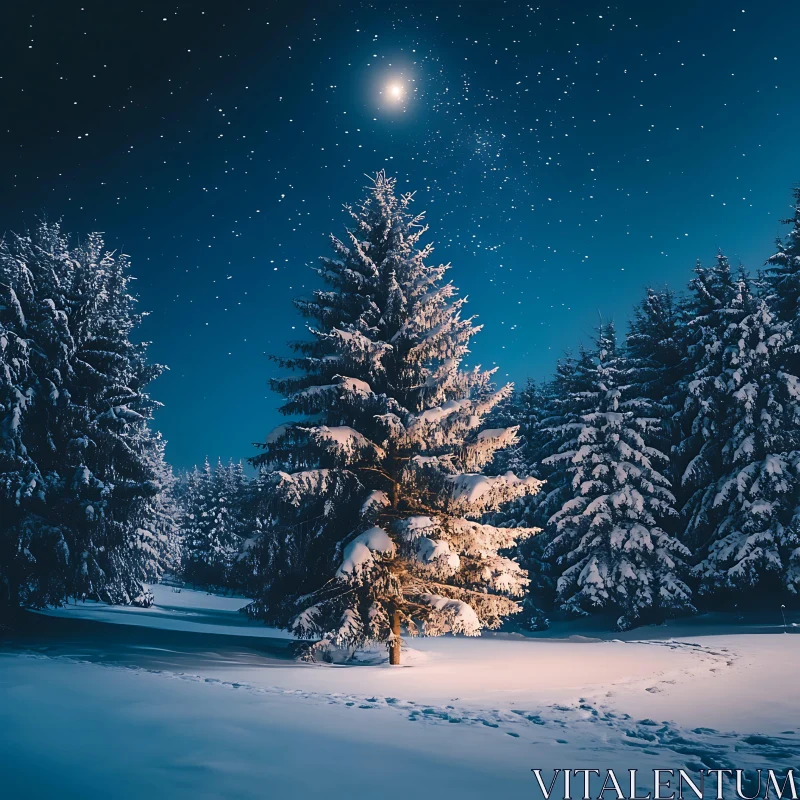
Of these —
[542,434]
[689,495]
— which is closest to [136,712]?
[689,495]

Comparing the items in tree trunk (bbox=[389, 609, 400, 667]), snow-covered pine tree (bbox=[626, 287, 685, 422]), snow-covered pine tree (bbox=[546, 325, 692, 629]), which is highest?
snow-covered pine tree (bbox=[626, 287, 685, 422])

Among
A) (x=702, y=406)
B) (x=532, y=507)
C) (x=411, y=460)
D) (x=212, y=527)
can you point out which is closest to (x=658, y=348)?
(x=702, y=406)

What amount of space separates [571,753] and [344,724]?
251 centimetres

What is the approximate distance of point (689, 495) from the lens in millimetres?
24797

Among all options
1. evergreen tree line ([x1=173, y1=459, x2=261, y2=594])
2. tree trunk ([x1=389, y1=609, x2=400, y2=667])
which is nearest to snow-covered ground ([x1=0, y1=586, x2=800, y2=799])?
tree trunk ([x1=389, y1=609, x2=400, y2=667])

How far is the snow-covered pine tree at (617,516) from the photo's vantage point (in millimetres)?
22594

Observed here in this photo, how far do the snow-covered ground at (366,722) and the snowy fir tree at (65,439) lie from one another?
461cm

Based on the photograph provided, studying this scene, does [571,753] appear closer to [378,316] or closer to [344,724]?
[344,724]

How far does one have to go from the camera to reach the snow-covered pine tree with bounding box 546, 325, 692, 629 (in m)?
22.6

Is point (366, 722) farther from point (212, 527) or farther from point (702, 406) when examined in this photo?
point (212, 527)

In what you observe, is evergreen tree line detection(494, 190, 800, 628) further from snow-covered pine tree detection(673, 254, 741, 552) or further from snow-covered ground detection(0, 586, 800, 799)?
snow-covered ground detection(0, 586, 800, 799)

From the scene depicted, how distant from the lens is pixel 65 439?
17484 mm

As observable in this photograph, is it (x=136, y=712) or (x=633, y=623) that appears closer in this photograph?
(x=136, y=712)

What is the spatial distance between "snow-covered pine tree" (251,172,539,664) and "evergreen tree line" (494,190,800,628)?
37.6ft
